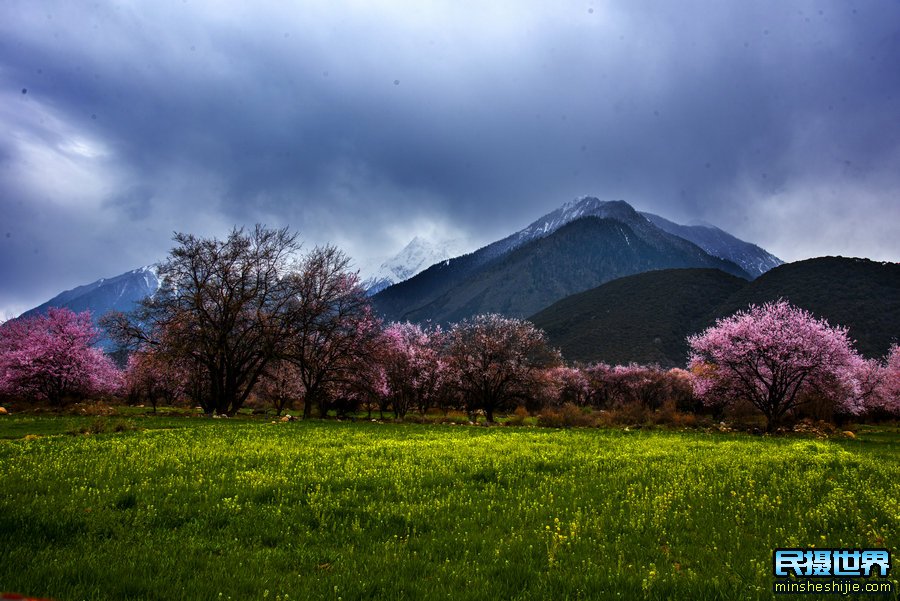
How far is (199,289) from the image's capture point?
4038 cm

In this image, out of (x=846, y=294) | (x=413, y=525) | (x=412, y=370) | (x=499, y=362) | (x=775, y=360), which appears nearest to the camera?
(x=413, y=525)

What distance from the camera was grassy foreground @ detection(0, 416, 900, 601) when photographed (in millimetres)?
5301

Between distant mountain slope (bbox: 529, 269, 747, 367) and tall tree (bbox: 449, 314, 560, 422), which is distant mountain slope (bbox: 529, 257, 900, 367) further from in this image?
tall tree (bbox: 449, 314, 560, 422)

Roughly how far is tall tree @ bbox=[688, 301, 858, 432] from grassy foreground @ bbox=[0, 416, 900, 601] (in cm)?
3099

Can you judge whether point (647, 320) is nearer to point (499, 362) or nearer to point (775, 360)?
point (775, 360)

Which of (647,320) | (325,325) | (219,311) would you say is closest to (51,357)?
(219,311)

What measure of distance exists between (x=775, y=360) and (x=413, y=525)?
145 ft

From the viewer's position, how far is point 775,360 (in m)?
40.0

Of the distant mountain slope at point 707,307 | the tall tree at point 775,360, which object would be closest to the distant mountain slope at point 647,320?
the distant mountain slope at point 707,307

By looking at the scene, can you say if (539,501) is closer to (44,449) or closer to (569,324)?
(44,449)

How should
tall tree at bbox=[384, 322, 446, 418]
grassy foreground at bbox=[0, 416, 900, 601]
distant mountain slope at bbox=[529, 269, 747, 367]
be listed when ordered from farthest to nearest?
distant mountain slope at bbox=[529, 269, 747, 367], tall tree at bbox=[384, 322, 446, 418], grassy foreground at bbox=[0, 416, 900, 601]

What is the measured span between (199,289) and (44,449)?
27.9 metres

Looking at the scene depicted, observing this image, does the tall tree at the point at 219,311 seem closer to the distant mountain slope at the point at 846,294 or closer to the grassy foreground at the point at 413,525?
the grassy foreground at the point at 413,525

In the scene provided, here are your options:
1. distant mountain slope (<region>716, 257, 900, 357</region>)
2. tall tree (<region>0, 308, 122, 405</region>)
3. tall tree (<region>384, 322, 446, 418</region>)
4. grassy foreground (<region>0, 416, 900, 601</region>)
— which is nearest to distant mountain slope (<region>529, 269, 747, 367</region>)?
distant mountain slope (<region>716, 257, 900, 357</region>)
